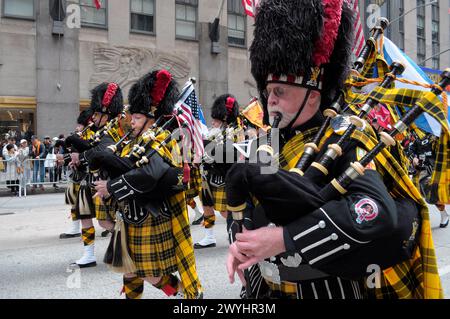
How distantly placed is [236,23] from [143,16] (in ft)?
16.8

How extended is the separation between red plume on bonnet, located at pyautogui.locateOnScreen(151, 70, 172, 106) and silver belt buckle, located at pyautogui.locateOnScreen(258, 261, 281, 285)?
8.30ft

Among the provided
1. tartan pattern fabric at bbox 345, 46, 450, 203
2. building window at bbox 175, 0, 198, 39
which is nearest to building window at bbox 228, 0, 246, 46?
building window at bbox 175, 0, 198, 39

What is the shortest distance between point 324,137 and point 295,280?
642 mm

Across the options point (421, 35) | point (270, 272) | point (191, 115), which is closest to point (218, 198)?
point (191, 115)

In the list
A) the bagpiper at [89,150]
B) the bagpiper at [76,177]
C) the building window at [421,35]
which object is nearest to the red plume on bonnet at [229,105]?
the bagpiper at [89,150]

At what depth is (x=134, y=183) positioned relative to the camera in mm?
3361

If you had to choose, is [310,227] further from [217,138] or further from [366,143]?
[217,138]

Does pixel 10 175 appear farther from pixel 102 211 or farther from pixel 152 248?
pixel 152 248

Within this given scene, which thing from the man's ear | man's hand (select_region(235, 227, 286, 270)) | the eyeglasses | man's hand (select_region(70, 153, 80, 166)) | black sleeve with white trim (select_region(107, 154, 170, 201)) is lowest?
man's hand (select_region(235, 227, 286, 270))

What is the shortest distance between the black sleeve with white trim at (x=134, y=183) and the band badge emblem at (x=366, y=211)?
2230 millimetres

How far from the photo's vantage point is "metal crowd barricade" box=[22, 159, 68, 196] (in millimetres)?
13336

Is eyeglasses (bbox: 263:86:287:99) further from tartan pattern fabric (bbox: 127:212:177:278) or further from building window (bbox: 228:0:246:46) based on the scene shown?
building window (bbox: 228:0:246:46)

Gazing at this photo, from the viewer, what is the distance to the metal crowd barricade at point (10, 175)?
13.0 metres

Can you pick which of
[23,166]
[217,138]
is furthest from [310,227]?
[23,166]
